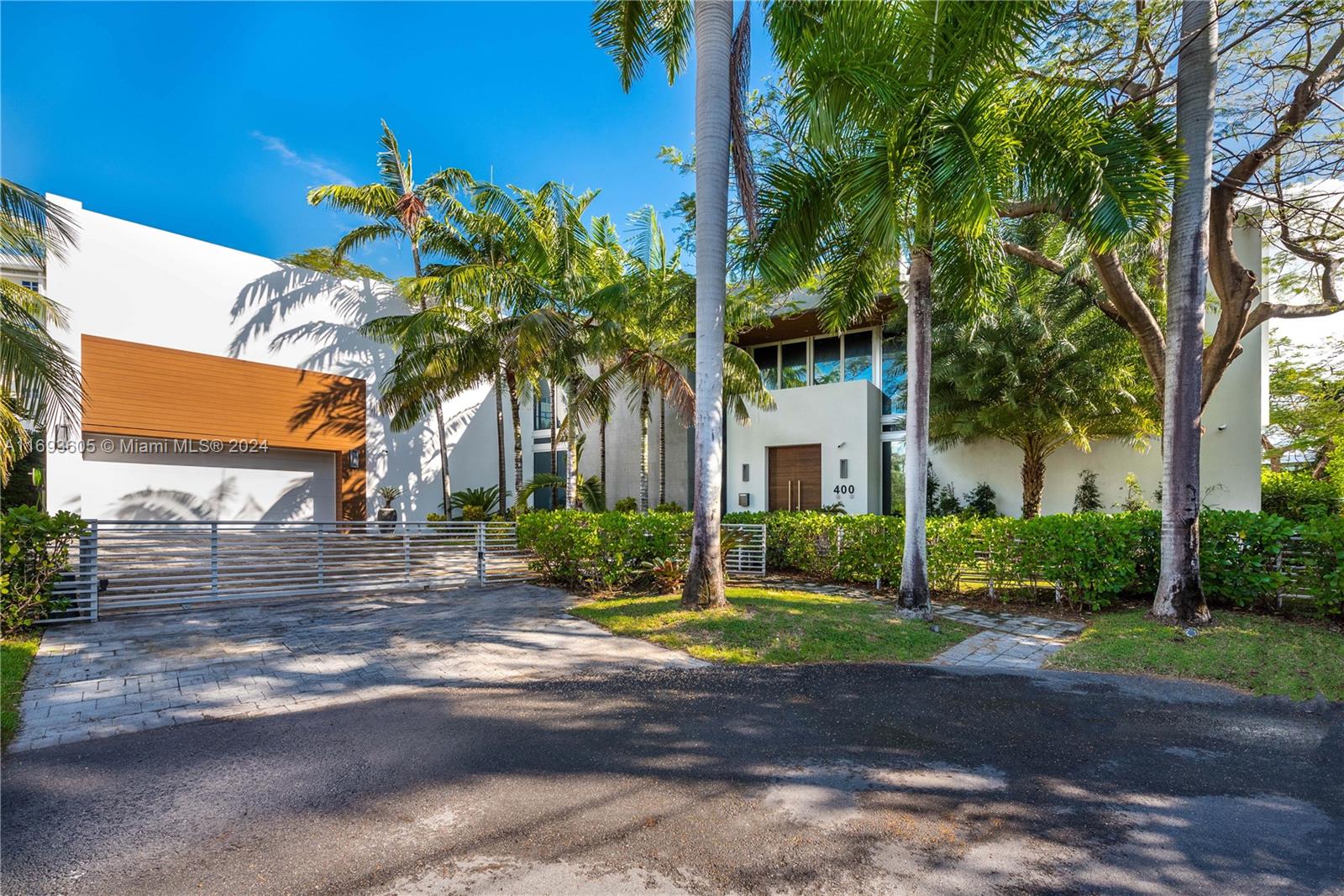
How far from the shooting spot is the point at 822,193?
8.19m

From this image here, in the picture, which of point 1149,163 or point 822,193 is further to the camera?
point 822,193

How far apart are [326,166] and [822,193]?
12.9 m

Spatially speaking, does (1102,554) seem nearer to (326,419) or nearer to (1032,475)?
(1032,475)

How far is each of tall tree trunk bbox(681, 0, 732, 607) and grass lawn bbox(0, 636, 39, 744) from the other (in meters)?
6.08

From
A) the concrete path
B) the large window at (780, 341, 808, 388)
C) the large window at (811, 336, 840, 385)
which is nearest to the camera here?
the concrete path

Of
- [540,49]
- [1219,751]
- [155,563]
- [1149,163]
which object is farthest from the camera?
[540,49]

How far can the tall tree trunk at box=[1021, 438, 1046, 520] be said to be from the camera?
50.3ft

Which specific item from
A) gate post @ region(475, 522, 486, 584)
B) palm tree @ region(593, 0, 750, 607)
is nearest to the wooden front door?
gate post @ region(475, 522, 486, 584)

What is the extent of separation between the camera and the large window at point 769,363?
19.5 meters

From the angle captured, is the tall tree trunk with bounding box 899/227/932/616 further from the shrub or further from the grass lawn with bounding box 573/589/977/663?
the shrub

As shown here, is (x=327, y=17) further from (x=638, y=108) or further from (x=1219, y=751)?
(x=1219, y=751)

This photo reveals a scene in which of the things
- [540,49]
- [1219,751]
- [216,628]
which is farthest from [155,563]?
[1219,751]

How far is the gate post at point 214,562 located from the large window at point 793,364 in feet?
48.6

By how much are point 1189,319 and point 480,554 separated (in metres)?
10.9
